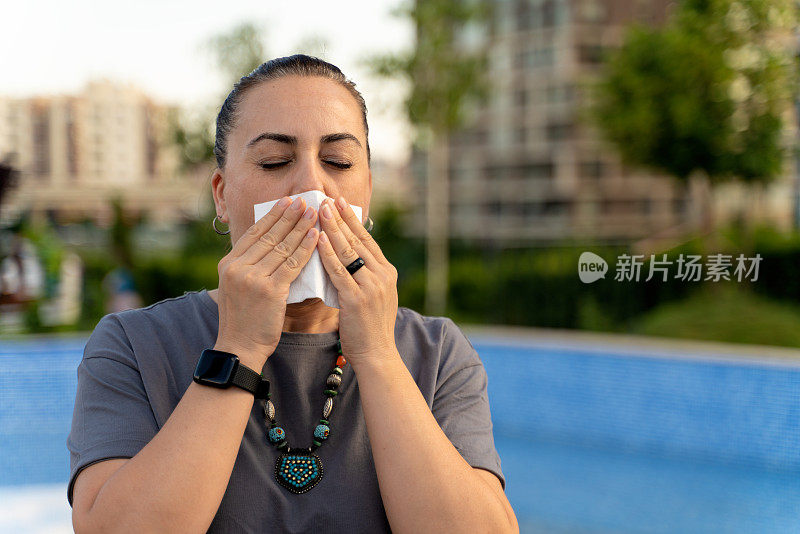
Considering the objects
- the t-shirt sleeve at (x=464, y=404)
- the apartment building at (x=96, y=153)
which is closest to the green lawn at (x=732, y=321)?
the t-shirt sleeve at (x=464, y=404)

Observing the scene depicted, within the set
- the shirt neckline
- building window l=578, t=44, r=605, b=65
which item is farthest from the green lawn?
building window l=578, t=44, r=605, b=65

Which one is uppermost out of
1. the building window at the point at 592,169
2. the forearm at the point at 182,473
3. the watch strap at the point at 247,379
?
the building window at the point at 592,169

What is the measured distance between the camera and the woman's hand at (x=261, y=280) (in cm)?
129

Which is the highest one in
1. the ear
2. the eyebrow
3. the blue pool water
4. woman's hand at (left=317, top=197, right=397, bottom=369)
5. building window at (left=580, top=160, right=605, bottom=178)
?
building window at (left=580, top=160, right=605, bottom=178)

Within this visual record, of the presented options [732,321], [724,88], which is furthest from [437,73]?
[732,321]

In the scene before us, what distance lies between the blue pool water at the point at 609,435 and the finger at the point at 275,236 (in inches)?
173

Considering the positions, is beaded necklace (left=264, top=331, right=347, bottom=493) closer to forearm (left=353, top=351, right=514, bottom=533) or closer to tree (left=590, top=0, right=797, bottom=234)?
forearm (left=353, top=351, right=514, bottom=533)

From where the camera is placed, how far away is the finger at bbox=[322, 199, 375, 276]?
1363 mm

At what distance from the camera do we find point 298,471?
1.40 m

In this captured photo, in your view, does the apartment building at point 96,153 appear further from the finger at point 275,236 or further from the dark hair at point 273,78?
the finger at point 275,236

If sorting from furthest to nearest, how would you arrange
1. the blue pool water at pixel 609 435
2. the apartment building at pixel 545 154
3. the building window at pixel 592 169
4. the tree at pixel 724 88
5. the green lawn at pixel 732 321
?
the building window at pixel 592 169
the apartment building at pixel 545 154
the tree at pixel 724 88
the green lawn at pixel 732 321
the blue pool water at pixel 609 435

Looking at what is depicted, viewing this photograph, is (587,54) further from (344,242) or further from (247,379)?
(247,379)

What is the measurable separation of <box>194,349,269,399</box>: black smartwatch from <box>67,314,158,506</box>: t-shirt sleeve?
17 cm

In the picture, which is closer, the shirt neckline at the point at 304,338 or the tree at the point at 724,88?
the shirt neckline at the point at 304,338
